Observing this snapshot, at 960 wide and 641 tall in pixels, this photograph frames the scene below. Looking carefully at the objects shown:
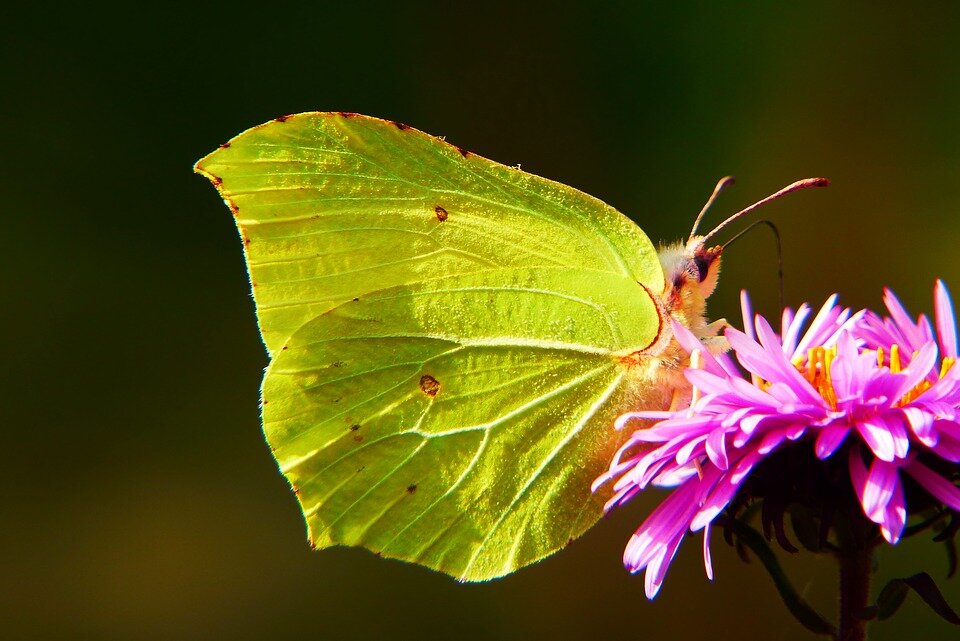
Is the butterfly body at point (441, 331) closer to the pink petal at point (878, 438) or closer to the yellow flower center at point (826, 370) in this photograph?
the yellow flower center at point (826, 370)

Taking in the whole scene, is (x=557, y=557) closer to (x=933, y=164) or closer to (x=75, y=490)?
(x=75, y=490)

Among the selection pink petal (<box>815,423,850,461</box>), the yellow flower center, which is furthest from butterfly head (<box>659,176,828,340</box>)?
pink petal (<box>815,423,850,461</box>)

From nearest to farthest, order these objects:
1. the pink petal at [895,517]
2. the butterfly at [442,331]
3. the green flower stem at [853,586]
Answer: the pink petal at [895,517]
the green flower stem at [853,586]
the butterfly at [442,331]

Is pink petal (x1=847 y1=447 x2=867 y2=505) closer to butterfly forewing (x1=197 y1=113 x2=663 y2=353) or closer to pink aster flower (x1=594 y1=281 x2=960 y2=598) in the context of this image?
pink aster flower (x1=594 y1=281 x2=960 y2=598)

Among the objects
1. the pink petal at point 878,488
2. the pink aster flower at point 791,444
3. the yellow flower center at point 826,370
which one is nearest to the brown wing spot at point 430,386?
the pink aster flower at point 791,444

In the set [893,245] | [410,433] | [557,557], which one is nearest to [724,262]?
[893,245]

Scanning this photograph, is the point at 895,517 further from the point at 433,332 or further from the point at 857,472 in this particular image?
the point at 433,332
